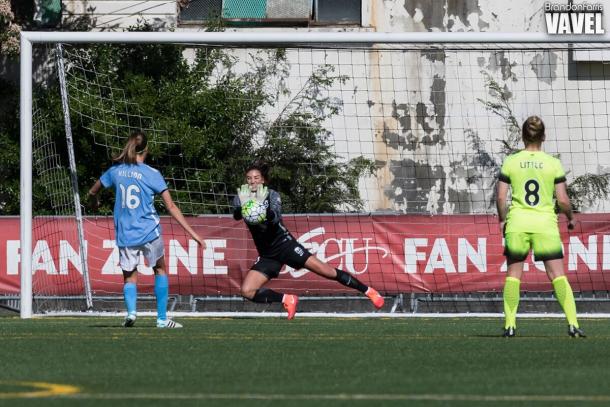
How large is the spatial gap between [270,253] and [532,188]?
4150 millimetres

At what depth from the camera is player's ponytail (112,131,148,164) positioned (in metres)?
12.6

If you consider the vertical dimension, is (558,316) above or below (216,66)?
below

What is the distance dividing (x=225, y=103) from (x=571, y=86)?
7735 millimetres

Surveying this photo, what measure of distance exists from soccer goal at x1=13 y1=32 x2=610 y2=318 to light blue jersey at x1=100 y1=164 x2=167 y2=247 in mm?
1213

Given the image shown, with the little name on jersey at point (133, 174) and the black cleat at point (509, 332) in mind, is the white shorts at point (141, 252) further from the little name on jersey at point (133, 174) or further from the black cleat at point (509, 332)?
the black cleat at point (509, 332)

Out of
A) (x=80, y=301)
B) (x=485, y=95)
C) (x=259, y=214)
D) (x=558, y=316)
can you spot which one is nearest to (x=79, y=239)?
(x=80, y=301)

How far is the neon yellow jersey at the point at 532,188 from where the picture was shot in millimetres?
11102

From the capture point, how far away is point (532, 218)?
437 inches

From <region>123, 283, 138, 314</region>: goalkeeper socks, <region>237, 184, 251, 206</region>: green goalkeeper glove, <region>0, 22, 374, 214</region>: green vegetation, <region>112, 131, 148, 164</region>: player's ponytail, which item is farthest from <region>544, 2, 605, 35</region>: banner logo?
<region>123, 283, 138, 314</region>: goalkeeper socks

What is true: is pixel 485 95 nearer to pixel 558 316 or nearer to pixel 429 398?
pixel 558 316

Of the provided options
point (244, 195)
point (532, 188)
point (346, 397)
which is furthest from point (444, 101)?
point (346, 397)

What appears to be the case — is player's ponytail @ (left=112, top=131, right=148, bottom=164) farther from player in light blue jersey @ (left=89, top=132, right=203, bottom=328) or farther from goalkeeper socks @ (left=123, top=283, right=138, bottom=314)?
Result: goalkeeper socks @ (left=123, top=283, right=138, bottom=314)

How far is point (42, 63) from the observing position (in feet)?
93.3

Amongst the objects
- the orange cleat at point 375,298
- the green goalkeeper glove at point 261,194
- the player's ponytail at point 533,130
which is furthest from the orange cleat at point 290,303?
the player's ponytail at point 533,130
